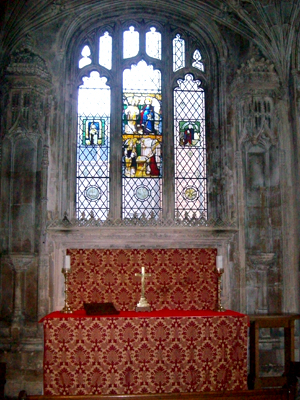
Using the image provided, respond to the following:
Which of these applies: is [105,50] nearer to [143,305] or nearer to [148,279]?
[148,279]

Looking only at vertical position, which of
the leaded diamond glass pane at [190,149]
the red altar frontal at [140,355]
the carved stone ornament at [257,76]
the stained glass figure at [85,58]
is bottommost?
the red altar frontal at [140,355]

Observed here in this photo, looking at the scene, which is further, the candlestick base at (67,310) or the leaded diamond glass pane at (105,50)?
the leaded diamond glass pane at (105,50)

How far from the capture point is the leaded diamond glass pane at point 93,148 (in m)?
8.42

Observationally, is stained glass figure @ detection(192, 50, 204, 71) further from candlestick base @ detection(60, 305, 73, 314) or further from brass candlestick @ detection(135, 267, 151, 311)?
candlestick base @ detection(60, 305, 73, 314)

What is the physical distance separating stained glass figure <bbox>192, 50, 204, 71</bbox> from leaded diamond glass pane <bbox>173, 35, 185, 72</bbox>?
0.67ft

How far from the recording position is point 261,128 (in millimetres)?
8227

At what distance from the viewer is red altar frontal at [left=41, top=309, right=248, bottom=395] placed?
6.38 meters

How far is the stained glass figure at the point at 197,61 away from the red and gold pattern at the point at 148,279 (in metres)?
3.44

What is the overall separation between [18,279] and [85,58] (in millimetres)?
4078

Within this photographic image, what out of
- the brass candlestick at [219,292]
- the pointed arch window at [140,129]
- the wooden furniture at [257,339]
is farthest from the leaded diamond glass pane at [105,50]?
the wooden furniture at [257,339]

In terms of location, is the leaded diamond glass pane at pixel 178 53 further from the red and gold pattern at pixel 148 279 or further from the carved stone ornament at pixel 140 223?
the red and gold pattern at pixel 148 279

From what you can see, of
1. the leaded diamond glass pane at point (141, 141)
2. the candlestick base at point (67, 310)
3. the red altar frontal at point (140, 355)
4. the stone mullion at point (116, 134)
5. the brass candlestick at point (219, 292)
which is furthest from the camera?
the leaded diamond glass pane at point (141, 141)

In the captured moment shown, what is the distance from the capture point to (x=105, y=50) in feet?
29.7

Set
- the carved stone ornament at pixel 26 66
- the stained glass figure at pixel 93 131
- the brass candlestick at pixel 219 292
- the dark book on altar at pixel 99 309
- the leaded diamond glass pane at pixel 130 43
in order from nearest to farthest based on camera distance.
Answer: the dark book on altar at pixel 99 309
the brass candlestick at pixel 219 292
the carved stone ornament at pixel 26 66
the stained glass figure at pixel 93 131
the leaded diamond glass pane at pixel 130 43
